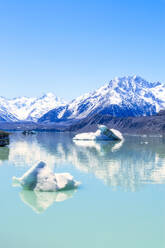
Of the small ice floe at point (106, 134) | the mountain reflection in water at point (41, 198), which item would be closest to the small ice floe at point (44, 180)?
the mountain reflection in water at point (41, 198)

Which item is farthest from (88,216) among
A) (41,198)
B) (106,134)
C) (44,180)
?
(106,134)

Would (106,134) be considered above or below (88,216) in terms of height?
above

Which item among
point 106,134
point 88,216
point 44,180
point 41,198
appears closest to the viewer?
point 88,216

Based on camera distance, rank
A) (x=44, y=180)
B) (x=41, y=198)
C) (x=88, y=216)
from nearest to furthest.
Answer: (x=88, y=216), (x=41, y=198), (x=44, y=180)

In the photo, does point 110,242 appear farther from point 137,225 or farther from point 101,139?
point 101,139

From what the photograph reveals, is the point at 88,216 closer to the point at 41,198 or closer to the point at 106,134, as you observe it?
the point at 41,198

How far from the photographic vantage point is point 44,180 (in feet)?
56.7

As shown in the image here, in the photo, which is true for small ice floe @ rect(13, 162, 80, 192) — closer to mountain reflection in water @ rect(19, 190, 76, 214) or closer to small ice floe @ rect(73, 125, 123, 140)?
mountain reflection in water @ rect(19, 190, 76, 214)

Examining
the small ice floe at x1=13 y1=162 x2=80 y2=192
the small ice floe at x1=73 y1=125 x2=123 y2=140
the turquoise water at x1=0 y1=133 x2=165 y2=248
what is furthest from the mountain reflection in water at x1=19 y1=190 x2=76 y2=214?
the small ice floe at x1=73 y1=125 x2=123 y2=140

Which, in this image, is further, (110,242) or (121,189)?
(121,189)

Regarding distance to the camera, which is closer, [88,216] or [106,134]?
[88,216]

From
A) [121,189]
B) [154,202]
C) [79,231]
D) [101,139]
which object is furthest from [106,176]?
[101,139]

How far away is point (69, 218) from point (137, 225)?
8.91ft

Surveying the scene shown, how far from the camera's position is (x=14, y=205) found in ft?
48.2
